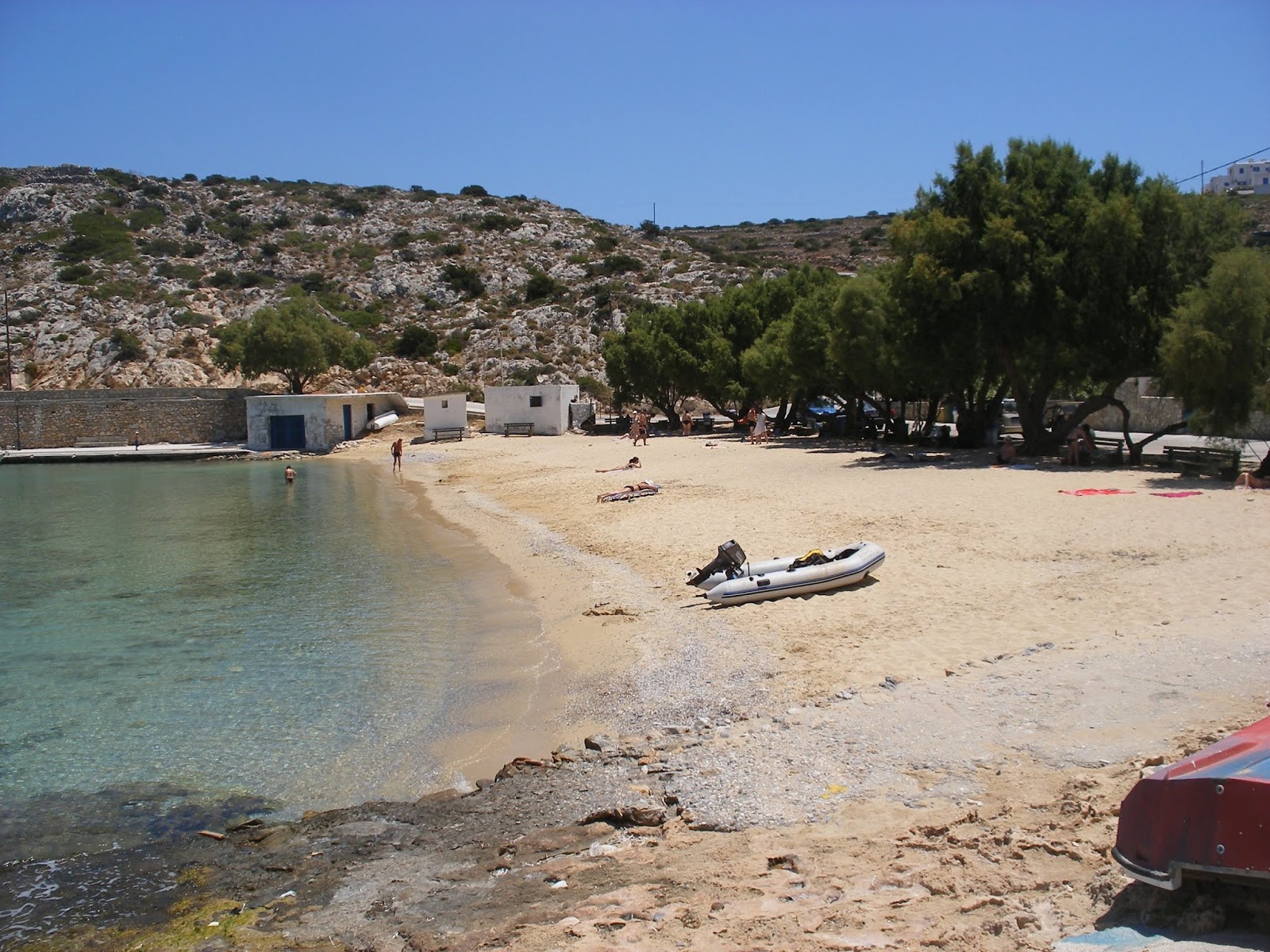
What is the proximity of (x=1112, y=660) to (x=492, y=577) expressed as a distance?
435 inches

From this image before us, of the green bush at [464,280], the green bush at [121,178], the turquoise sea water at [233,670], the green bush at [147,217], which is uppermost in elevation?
the green bush at [121,178]

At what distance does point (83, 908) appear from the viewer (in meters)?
6.44

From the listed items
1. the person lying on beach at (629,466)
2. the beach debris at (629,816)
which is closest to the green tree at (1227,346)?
the person lying on beach at (629,466)

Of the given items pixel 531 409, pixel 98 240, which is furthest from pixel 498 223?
pixel 531 409

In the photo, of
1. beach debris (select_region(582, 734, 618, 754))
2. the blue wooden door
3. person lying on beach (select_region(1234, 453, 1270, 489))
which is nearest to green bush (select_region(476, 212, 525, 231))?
the blue wooden door

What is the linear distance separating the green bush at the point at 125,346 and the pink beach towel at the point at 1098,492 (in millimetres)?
64856

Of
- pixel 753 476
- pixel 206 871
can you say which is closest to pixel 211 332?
pixel 753 476

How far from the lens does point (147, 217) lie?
299ft

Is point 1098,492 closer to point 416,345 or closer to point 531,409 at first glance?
point 531,409

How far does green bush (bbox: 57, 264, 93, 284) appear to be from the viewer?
76500mm

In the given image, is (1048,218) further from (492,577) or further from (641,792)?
(641,792)

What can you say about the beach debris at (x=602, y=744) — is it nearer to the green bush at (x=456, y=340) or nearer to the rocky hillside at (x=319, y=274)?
the rocky hillside at (x=319, y=274)

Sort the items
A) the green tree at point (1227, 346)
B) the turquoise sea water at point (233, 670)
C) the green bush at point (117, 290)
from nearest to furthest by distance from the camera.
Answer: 1. the turquoise sea water at point (233, 670)
2. the green tree at point (1227, 346)
3. the green bush at point (117, 290)

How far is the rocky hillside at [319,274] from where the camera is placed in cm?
6775
